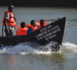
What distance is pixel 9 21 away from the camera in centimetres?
1930

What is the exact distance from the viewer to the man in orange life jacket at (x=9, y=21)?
19125 millimetres

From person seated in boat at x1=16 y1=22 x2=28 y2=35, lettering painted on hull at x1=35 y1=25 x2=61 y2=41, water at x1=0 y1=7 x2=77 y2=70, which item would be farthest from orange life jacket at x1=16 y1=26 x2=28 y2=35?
lettering painted on hull at x1=35 y1=25 x2=61 y2=41

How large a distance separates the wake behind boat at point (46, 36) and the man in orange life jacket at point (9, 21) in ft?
1.67

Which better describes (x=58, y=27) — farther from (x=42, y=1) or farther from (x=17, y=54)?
(x=42, y=1)

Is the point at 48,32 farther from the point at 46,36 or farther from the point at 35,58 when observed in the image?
the point at 35,58

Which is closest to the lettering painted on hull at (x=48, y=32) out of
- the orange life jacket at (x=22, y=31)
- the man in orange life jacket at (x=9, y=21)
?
the orange life jacket at (x=22, y=31)

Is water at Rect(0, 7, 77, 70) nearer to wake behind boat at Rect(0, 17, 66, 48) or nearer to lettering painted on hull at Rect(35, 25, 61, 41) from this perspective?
wake behind boat at Rect(0, 17, 66, 48)

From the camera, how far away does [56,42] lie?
18.9 meters

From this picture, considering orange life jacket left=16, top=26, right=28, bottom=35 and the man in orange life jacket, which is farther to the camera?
orange life jacket left=16, top=26, right=28, bottom=35

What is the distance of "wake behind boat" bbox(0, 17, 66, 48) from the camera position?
18.6m

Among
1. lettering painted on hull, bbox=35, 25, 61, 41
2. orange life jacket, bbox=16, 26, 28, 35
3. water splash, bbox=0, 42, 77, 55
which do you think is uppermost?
lettering painted on hull, bbox=35, 25, 61, 41

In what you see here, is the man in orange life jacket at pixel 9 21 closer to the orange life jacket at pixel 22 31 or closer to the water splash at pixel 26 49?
the orange life jacket at pixel 22 31

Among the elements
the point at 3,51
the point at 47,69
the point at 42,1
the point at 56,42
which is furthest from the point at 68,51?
the point at 42,1

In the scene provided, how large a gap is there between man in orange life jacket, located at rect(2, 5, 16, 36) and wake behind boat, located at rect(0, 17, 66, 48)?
508mm
